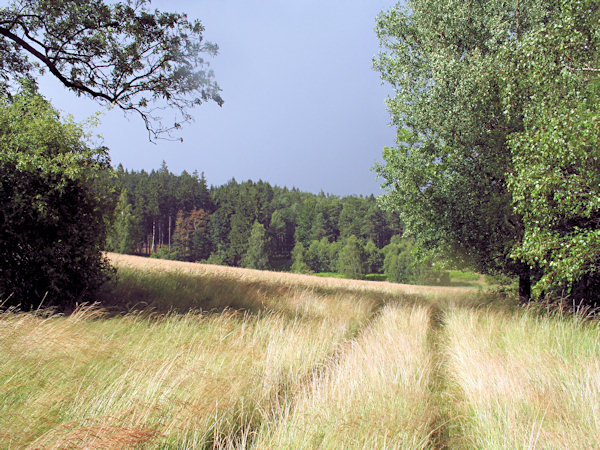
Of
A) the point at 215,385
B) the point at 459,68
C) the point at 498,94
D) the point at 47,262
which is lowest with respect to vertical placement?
the point at 215,385

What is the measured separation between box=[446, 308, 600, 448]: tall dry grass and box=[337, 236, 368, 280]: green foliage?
206ft

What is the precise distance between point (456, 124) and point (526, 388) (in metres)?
7.85

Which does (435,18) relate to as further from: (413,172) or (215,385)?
(215,385)

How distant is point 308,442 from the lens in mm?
2693

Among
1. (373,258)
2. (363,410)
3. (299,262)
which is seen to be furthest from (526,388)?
(299,262)

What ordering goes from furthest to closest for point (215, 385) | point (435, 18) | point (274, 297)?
point (435, 18) < point (274, 297) < point (215, 385)

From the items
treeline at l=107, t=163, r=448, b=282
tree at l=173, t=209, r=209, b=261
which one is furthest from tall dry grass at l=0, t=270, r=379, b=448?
tree at l=173, t=209, r=209, b=261

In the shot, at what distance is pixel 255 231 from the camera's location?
75688 mm

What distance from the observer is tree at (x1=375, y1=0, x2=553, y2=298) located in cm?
952

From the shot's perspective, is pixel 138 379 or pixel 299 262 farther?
pixel 299 262

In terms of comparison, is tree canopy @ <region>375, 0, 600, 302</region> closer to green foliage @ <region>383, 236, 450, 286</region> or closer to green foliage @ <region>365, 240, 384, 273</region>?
green foliage @ <region>383, 236, 450, 286</region>

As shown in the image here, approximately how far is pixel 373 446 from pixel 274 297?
749cm

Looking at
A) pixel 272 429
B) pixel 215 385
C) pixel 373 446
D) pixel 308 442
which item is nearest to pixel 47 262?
pixel 215 385

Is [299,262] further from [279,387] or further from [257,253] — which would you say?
[279,387]
